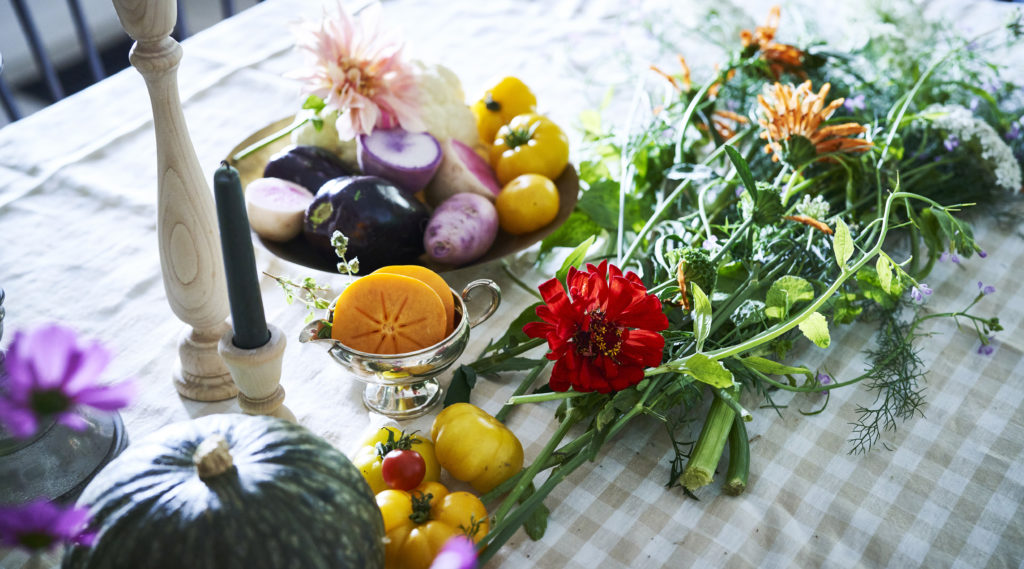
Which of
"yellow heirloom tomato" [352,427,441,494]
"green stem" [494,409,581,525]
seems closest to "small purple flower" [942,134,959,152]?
"green stem" [494,409,581,525]

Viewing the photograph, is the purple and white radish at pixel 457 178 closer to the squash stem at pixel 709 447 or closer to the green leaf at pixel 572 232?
the green leaf at pixel 572 232

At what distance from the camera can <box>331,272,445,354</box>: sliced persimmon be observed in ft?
2.10

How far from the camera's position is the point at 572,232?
927mm

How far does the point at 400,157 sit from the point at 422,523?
0.45 m

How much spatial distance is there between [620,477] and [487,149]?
19.4 inches

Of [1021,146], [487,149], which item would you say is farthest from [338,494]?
[1021,146]

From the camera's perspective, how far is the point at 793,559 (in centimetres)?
61

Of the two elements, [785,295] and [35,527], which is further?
[785,295]

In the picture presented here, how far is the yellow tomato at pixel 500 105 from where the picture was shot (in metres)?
1.03

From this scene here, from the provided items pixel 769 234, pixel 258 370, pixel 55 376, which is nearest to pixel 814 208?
pixel 769 234

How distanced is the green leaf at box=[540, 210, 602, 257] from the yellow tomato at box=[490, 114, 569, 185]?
2.4 inches

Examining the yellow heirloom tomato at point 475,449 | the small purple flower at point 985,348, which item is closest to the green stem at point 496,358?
the yellow heirloom tomato at point 475,449

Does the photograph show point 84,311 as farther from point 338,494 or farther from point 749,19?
point 749,19

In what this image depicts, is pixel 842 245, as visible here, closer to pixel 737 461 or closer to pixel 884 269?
pixel 884 269
